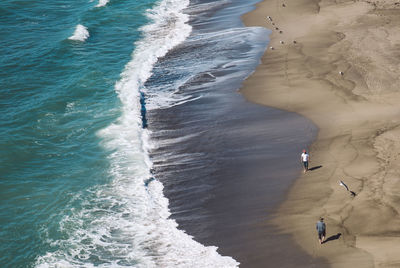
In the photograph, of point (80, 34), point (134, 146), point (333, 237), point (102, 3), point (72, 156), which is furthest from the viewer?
point (102, 3)

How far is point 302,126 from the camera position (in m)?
28.7

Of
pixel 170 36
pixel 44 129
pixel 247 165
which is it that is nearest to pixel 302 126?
pixel 247 165

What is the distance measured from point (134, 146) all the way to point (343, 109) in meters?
11.5

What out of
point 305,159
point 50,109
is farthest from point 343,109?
point 50,109

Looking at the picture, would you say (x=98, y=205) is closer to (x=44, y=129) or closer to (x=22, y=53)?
(x=44, y=129)

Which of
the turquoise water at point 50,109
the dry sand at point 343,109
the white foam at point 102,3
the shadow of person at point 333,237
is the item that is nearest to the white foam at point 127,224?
the turquoise water at point 50,109

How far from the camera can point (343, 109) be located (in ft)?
96.6

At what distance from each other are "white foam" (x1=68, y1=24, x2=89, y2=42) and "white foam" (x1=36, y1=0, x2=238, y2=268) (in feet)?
58.0

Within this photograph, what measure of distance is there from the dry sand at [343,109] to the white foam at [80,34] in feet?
48.6

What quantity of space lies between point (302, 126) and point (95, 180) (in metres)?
11.1

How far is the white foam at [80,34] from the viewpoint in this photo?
48125mm

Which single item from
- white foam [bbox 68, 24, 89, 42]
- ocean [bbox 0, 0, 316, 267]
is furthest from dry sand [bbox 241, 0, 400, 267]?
white foam [bbox 68, 24, 89, 42]

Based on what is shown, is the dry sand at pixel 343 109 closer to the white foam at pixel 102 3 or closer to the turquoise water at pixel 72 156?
the turquoise water at pixel 72 156

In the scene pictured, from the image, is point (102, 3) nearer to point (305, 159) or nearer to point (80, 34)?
point (80, 34)
